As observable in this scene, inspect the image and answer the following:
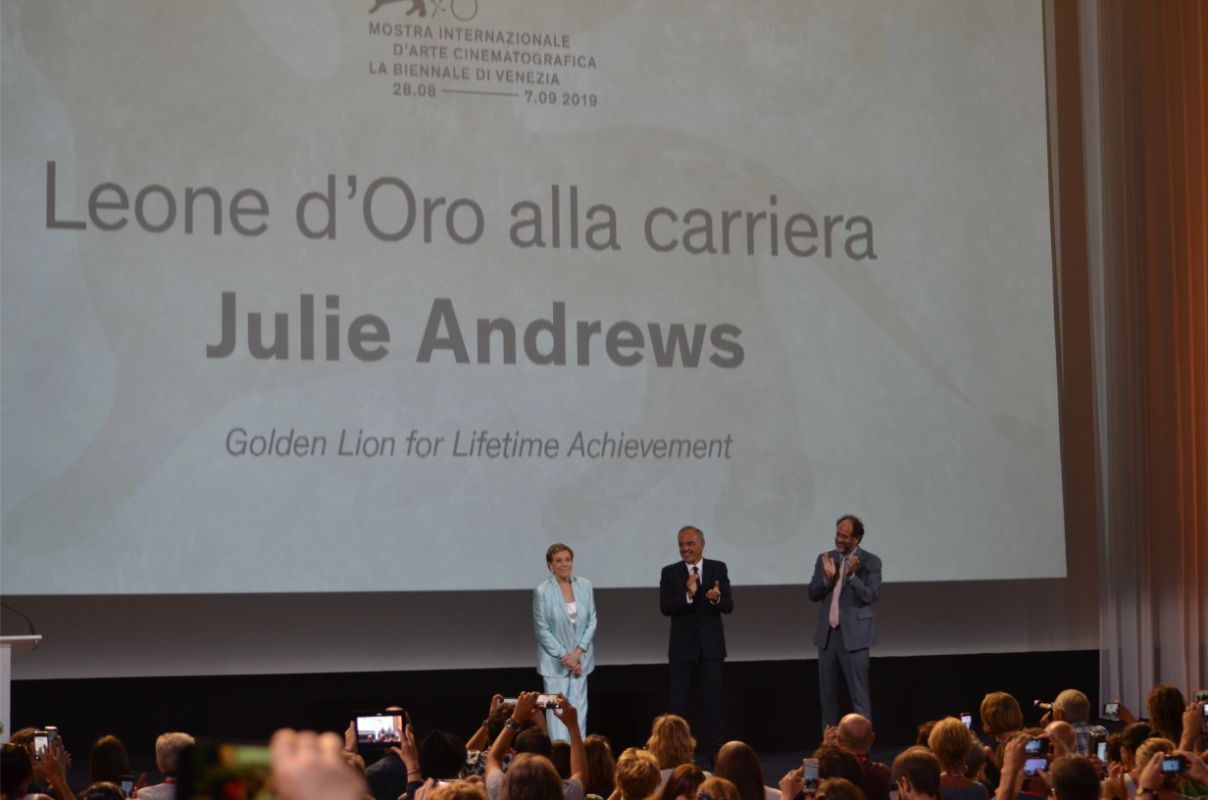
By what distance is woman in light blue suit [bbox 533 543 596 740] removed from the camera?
7.41m

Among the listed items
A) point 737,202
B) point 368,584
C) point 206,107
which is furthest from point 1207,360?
point 206,107

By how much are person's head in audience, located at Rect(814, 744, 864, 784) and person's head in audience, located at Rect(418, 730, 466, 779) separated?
3.08 feet

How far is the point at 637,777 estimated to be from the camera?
128 inches

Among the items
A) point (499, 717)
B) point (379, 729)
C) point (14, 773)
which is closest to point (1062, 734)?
point (499, 717)

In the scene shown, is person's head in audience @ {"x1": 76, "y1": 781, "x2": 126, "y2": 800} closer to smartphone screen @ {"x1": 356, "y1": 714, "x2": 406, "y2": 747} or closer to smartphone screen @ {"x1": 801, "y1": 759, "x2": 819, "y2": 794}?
smartphone screen @ {"x1": 356, "y1": 714, "x2": 406, "y2": 747}

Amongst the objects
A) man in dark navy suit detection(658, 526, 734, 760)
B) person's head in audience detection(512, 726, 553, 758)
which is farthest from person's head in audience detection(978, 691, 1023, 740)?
man in dark navy suit detection(658, 526, 734, 760)

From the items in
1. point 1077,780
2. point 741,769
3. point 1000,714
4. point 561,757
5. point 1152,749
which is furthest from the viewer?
point 1000,714

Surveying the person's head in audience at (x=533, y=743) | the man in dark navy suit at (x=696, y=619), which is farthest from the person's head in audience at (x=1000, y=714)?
the man in dark navy suit at (x=696, y=619)

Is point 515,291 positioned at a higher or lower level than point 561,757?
higher

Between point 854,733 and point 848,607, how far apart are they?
3219 mm

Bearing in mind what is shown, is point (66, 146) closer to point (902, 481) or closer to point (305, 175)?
point (305, 175)

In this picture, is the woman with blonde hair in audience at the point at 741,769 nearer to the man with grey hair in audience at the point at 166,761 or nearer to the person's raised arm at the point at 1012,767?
the person's raised arm at the point at 1012,767

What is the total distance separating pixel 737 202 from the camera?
860 cm

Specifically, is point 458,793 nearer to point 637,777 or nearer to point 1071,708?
point 637,777
